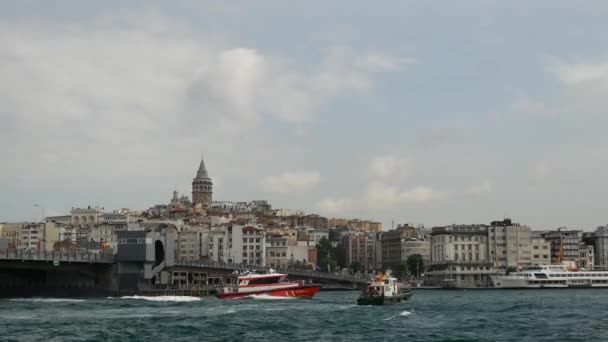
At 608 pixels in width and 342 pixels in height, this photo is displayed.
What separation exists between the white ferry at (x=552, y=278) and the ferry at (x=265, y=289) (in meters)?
76.7

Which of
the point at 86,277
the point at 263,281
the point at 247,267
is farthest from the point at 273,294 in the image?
the point at 247,267

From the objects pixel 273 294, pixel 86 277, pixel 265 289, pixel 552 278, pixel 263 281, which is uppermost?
pixel 86 277

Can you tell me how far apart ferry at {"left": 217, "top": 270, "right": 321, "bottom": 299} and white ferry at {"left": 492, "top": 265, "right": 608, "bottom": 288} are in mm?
76680

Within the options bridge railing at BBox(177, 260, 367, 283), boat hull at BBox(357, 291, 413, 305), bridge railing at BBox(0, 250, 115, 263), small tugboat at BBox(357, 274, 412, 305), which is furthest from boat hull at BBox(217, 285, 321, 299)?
bridge railing at BBox(177, 260, 367, 283)

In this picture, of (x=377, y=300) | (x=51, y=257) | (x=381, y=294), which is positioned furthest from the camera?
(x=51, y=257)

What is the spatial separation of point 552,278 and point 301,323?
121 m

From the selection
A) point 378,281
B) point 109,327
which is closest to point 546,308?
point 378,281

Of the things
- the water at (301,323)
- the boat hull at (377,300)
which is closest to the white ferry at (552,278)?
the water at (301,323)

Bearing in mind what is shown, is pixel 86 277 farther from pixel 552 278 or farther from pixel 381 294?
pixel 552 278

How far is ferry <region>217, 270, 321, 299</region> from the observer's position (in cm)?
11356

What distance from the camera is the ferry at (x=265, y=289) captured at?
4471 inches

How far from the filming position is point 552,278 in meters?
182

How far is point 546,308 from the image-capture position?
301 ft

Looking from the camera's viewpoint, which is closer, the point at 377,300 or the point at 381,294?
the point at 377,300
